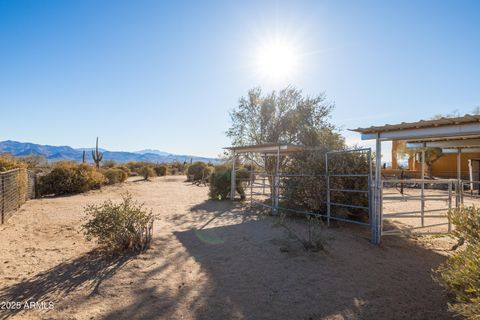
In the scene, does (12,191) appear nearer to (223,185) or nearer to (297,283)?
(223,185)

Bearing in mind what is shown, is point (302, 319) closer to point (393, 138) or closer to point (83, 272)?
point (83, 272)

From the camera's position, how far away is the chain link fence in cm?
687

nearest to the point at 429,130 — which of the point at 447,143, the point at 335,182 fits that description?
the point at 335,182

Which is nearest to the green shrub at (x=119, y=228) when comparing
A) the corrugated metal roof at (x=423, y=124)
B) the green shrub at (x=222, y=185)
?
the corrugated metal roof at (x=423, y=124)

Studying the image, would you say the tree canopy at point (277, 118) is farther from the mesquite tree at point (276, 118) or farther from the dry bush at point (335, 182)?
the dry bush at point (335, 182)

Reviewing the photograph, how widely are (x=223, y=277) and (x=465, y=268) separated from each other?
2.70 meters

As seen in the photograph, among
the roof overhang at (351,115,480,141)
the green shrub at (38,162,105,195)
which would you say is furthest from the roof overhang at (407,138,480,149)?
the green shrub at (38,162,105,195)

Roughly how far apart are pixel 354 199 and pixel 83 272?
20.2 ft

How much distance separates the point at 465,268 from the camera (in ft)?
7.02

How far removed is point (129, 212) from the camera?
4.83 m

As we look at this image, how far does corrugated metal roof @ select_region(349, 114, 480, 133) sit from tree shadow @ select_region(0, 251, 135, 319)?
5050 mm

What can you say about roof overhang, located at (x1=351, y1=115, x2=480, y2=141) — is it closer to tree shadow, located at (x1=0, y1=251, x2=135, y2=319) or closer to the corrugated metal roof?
the corrugated metal roof

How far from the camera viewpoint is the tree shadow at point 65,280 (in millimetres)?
3188

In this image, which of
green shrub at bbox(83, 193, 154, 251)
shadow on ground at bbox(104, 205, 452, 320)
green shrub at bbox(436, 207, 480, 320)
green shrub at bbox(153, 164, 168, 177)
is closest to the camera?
green shrub at bbox(436, 207, 480, 320)
